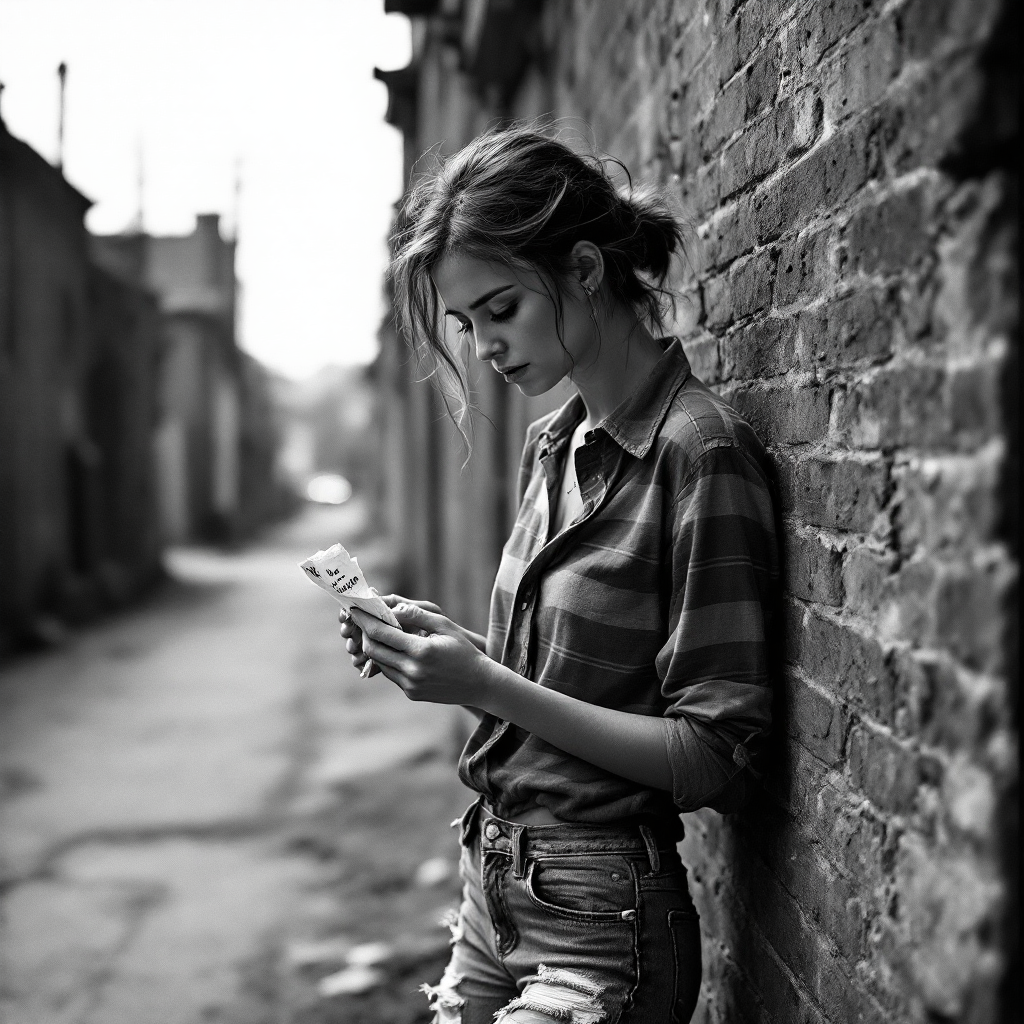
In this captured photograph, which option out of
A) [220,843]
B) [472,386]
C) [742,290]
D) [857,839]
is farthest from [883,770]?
[472,386]

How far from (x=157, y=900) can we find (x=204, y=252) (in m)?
30.9

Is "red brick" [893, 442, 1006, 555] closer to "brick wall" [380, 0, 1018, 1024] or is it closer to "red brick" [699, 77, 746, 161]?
"brick wall" [380, 0, 1018, 1024]

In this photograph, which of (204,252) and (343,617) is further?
(204,252)

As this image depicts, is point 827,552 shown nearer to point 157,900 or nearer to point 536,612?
point 536,612

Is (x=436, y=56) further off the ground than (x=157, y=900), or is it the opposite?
(x=436, y=56)

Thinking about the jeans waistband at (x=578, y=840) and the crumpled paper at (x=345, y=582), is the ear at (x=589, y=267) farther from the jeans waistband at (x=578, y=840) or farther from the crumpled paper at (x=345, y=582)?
the jeans waistband at (x=578, y=840)

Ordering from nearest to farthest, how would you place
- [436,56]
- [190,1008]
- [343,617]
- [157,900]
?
[343,617] < [190,1008] < [157,900] < [436,56]

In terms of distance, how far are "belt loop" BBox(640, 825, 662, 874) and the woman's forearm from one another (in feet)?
0.38

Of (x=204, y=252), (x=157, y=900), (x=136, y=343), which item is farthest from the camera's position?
(x=204, y=252)

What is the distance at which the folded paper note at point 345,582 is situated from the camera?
5.74 ft

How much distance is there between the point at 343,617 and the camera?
1855 mm

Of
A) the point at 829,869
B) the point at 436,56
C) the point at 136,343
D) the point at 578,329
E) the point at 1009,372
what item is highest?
the point at 436,56

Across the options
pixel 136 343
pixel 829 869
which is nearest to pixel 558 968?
pixel 829 869

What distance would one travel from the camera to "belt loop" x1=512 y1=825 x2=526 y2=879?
1788 millimetres
